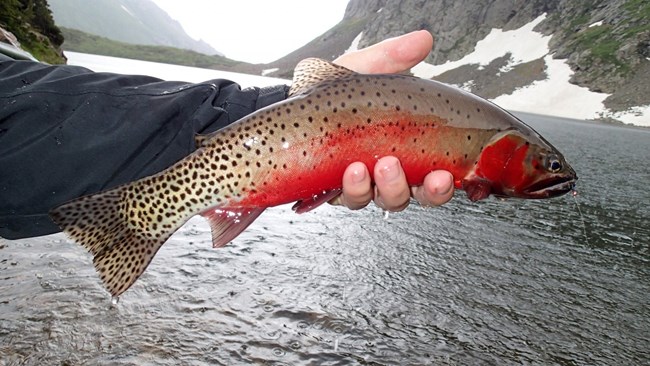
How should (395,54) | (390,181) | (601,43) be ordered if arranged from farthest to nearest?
(601,43), (395,54), (390,181)

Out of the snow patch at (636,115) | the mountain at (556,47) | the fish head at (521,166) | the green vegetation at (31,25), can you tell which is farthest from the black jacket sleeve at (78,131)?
the mountain at (556,47)

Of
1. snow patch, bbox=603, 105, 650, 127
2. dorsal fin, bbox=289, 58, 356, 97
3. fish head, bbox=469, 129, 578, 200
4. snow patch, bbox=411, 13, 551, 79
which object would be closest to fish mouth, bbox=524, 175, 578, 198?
fish head, bbox=469, 129, 578, 200

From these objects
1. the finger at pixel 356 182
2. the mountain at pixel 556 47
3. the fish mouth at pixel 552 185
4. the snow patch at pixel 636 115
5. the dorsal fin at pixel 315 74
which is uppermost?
the mountain at pixel 556 47

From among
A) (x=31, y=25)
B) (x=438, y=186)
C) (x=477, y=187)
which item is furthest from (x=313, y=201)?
(x=31, y=25)

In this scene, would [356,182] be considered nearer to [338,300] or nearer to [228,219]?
[228,219]

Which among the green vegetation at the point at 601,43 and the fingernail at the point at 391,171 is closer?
the fingernail at the point at 391,171

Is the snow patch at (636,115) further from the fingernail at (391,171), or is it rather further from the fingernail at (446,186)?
the fingernail at (391,171)

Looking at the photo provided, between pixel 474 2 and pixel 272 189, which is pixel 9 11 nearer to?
pixel 272 189
